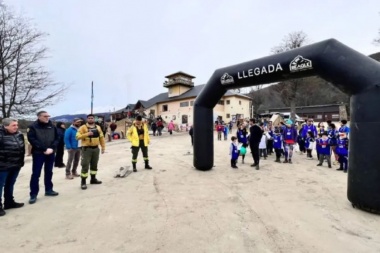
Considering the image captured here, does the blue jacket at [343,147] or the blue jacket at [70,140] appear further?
the blue jacket at [343,147]

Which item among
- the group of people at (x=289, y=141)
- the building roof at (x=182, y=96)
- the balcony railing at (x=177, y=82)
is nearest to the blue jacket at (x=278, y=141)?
the group of people at (x=289, y=141)

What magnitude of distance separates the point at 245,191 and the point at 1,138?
5129 mm

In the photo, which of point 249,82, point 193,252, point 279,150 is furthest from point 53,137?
point 279,150

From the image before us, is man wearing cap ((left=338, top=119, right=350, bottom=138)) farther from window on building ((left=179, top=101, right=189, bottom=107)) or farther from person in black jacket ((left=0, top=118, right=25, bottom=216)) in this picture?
window on building ((left=179, top=101, right=189, bottom=107))

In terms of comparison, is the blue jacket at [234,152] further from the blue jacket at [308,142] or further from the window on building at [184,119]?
the window on building at [184,119]

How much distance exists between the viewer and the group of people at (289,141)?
310 inches

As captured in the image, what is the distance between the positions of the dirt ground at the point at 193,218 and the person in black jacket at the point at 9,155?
0.38 meters

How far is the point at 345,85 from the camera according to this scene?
4.56 meters

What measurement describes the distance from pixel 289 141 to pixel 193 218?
6.52 metres

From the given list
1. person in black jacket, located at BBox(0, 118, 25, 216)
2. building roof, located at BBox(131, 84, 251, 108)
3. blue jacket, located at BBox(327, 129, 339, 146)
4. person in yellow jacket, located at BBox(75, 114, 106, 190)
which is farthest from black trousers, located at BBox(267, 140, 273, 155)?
building roof, located at BBox(131, 84, 251, 108)

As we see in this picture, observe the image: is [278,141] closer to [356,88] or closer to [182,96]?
[356,88]

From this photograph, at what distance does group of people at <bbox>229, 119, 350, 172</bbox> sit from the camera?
25.9 feet

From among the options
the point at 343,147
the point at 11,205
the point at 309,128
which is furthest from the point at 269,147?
the point at 11,205

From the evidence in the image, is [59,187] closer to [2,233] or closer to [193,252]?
[2,233]
